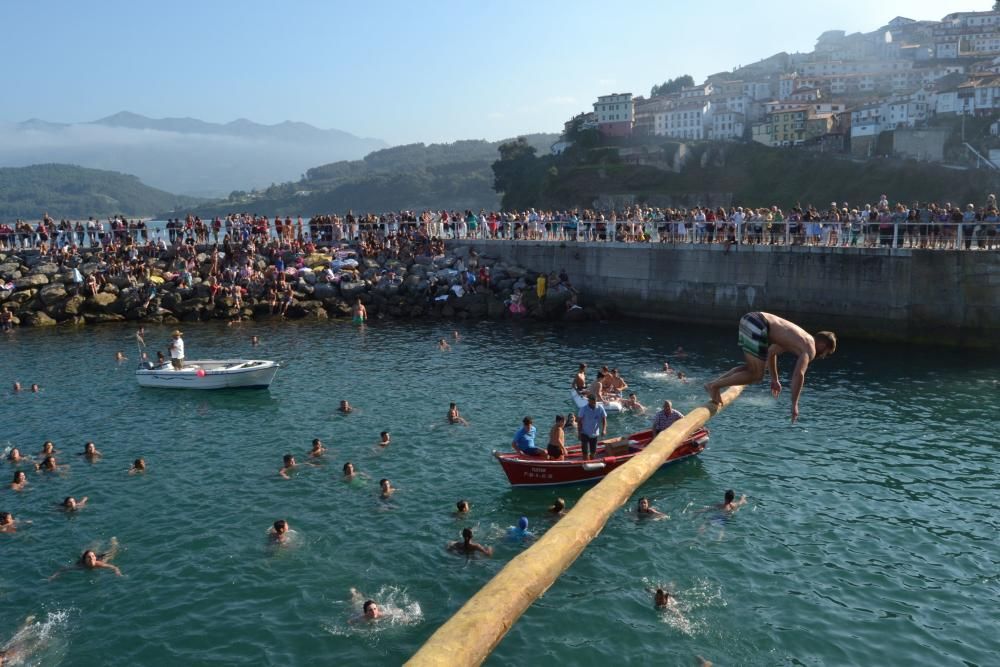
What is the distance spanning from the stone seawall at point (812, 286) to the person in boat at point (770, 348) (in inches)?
1045

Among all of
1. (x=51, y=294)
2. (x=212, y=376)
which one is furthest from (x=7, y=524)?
(x=51, y=294)

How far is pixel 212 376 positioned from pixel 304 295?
52.0ft

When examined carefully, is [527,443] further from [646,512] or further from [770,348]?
[770,348]

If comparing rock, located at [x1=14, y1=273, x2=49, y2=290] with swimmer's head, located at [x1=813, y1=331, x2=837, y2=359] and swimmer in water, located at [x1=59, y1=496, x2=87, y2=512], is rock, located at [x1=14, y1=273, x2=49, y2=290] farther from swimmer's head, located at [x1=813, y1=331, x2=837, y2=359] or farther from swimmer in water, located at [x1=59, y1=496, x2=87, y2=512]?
swimmer's head, located at [x1=813, y1=331, x2=837, y2=359]

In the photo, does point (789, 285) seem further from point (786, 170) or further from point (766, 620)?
point (786, 170)

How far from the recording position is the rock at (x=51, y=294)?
43.2m

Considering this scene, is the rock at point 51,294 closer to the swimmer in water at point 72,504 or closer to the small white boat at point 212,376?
the small white boat at point 212,376

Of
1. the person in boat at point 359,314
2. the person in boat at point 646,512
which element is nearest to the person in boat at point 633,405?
the person in boat at point 646,512

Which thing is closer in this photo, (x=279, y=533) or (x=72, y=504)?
(x=279, y=533)

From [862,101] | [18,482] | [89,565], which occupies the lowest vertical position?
[89,565]

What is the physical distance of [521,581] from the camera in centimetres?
493

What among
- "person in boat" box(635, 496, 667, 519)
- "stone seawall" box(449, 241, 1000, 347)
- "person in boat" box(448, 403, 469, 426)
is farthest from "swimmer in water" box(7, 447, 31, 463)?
"stone seawall" box(449, 241, 1000, 347)

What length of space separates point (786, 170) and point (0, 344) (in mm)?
92357

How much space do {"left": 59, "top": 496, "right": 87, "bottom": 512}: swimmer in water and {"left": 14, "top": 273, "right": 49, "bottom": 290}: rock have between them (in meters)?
31.4
